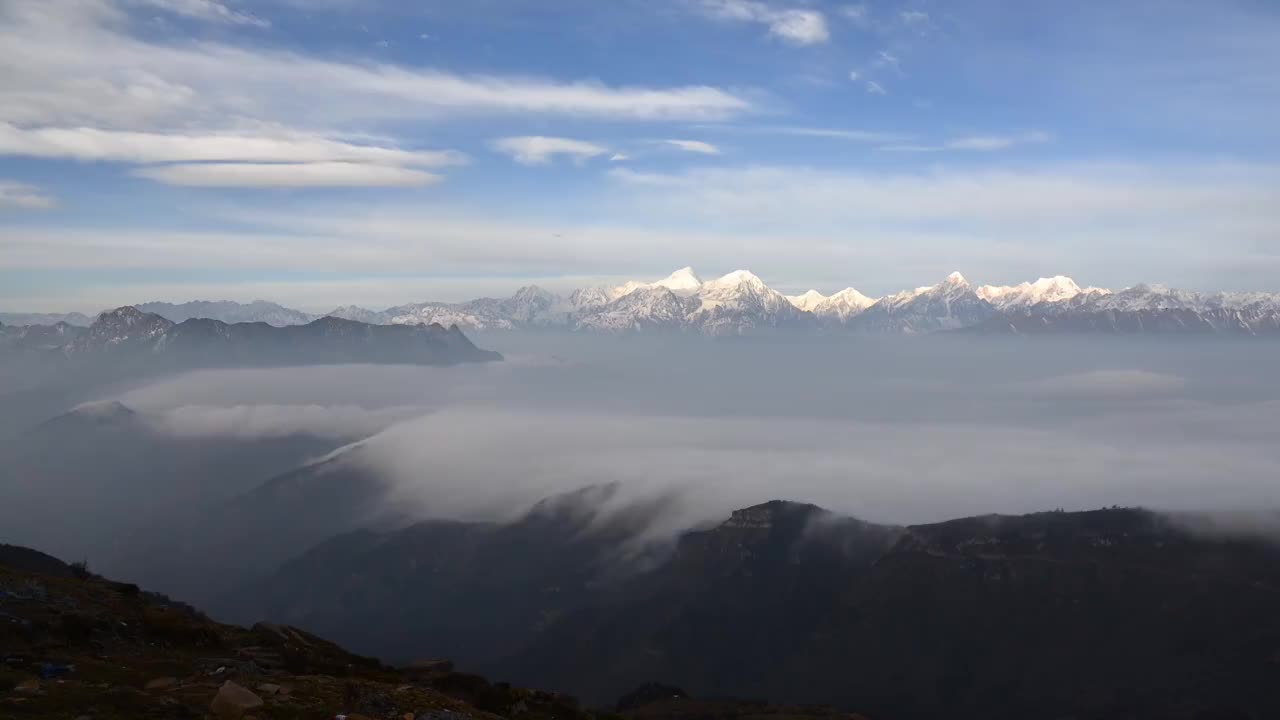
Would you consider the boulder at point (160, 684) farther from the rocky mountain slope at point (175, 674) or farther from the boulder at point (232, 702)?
the boulder at point (232, 702)

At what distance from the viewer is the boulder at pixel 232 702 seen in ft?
154

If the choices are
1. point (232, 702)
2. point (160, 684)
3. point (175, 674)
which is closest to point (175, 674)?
point (175, 674)

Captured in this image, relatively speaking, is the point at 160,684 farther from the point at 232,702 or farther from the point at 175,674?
the point at 232,702

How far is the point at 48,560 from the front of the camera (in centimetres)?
19175

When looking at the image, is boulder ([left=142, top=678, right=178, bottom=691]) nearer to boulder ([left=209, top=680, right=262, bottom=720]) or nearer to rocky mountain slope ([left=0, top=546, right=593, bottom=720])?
rocky mountain slope ([left=0, top=546, right=593, bottom=720])

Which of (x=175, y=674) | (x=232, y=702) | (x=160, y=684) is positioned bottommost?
(x=175, y=674)

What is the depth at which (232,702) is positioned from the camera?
157 ft

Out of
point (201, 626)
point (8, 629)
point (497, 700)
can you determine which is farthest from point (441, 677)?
point (8, 629)

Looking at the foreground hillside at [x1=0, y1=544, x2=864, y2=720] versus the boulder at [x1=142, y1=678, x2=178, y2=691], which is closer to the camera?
the foreground hillside at [x1=0, y1=544, x2=864, y2=720]

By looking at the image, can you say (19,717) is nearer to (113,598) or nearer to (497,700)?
(113,598)

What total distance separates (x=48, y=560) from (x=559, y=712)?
169m

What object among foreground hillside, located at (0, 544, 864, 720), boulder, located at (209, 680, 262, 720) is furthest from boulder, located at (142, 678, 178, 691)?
boulder, located at (209, 680, 262, 720)

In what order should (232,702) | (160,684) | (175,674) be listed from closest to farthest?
(232,702), (160,684), (175,674)

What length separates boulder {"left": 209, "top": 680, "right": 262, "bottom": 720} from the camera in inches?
1849
